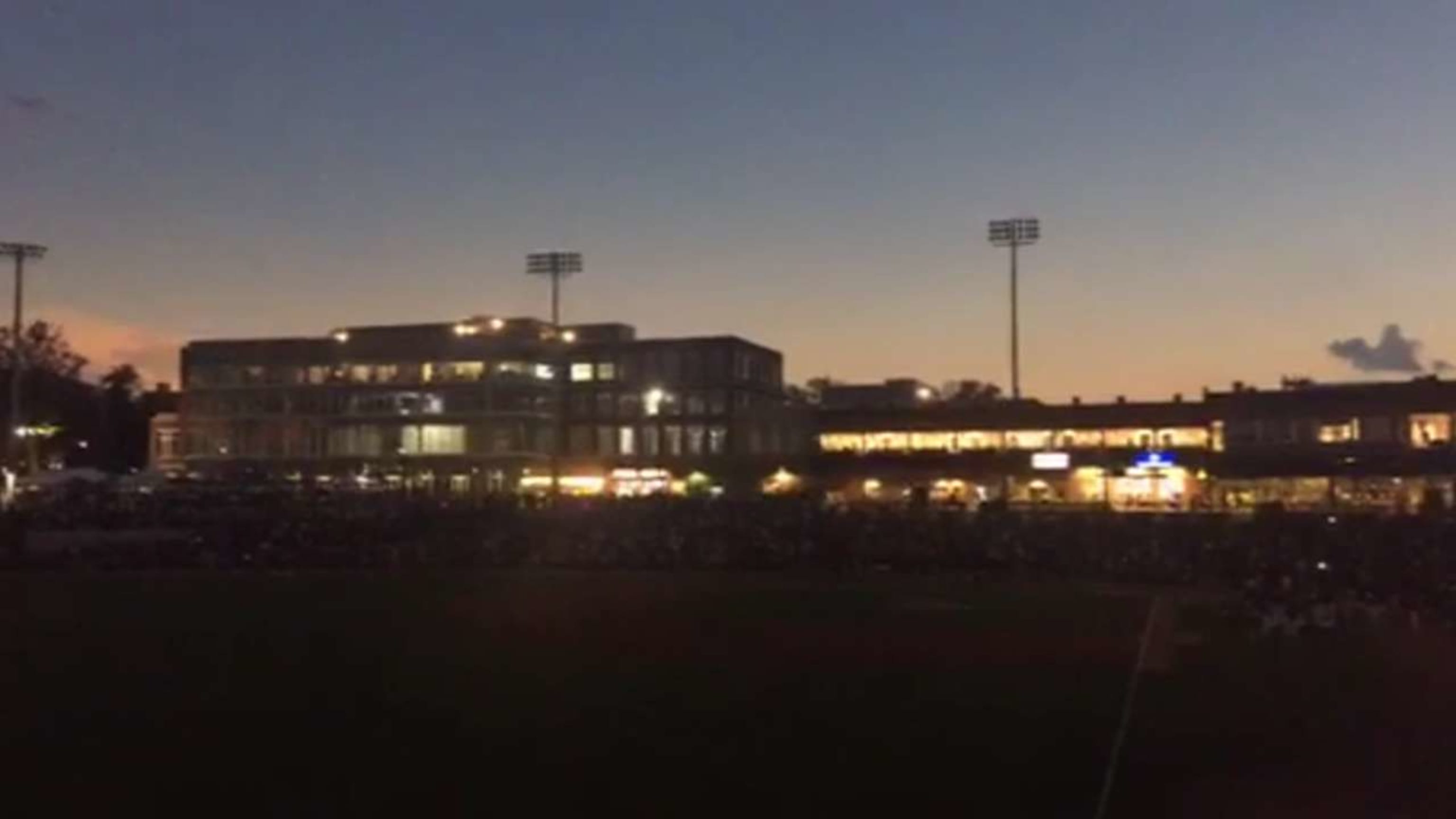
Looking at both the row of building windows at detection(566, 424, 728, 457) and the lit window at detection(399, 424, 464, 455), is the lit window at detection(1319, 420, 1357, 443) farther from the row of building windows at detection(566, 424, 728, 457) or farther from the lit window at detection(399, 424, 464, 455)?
the lit window at detection(399, 424, 464, 455)

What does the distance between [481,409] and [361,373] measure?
30.1ft

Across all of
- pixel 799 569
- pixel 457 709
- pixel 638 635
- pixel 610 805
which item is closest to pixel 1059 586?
pixel 799 569

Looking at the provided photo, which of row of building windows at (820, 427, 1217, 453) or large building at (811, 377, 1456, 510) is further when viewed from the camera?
row of building windows at (820, 427, 1217, 453)

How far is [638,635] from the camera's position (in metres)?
25.9

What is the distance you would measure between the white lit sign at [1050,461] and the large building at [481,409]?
616 inches

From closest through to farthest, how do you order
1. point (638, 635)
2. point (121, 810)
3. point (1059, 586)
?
point (121, 810) → point (638, 635) → point (1059, 586)

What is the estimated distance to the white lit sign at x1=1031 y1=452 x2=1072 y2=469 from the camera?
93062mm

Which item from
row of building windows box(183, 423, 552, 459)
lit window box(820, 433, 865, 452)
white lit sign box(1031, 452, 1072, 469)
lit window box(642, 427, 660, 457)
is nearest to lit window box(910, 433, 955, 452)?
lit window box(820, 433, 865, 452)

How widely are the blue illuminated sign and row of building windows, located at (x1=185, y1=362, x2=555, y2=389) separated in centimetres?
3895

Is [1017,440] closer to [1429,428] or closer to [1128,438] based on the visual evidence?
[1128,438]

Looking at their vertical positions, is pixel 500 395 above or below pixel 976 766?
above

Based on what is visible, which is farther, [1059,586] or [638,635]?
[1059,586]

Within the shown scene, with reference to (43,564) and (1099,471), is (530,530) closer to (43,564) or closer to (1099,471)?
(43,564)

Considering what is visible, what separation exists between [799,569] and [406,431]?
6810 cm
